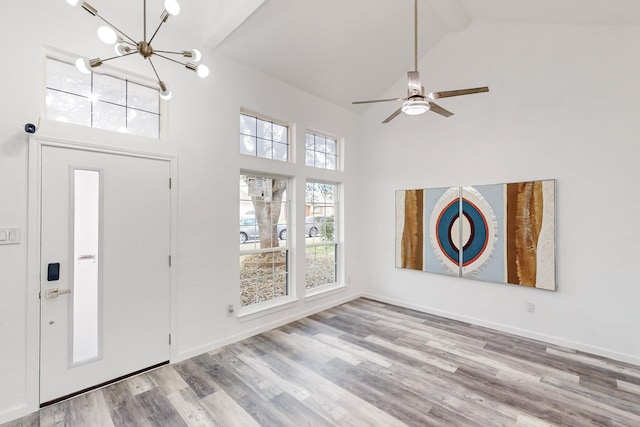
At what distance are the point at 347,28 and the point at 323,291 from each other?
158 inches

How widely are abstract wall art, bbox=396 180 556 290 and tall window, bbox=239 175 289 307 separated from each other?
2.09 meters

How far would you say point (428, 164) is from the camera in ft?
15.5

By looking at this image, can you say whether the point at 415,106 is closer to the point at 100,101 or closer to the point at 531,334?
the point at 100,101

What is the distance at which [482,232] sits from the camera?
4.13 m

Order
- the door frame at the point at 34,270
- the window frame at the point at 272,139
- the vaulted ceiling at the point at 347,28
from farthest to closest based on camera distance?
the window frame at the point at 272,139, the vaulted ceiling at the point at 347,28, the door frame at the point at 34,270

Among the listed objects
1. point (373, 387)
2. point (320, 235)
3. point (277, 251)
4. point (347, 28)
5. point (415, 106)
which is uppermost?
point (347, 28)

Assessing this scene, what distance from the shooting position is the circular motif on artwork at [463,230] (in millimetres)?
4109

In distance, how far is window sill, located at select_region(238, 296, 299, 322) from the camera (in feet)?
12.5

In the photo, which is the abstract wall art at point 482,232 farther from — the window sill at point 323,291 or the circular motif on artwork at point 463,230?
the window sill at point 323,291

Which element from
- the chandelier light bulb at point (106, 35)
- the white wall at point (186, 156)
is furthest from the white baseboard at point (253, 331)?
the chandelier light bulb at point (106, 35)

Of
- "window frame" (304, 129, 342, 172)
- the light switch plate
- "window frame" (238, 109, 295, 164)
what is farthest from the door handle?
"window frame" (304, 129, 342, 172)

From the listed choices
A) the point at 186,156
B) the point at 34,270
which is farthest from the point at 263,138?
the point at 34,270

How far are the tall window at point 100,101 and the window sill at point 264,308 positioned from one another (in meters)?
2.44

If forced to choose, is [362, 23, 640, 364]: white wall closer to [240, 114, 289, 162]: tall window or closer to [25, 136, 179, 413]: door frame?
[240, 114, 289, 162]: tall window
